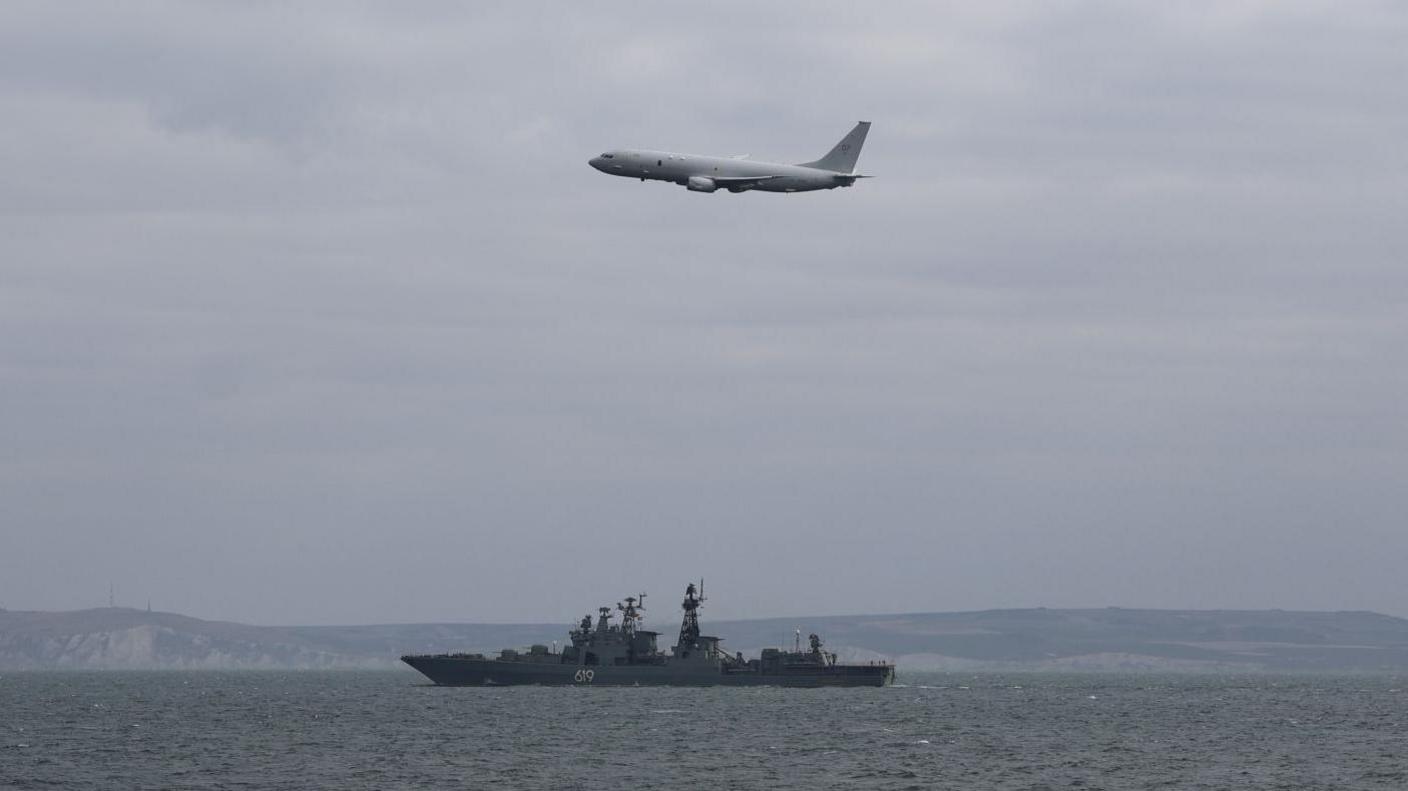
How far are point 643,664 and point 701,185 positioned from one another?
181 feet

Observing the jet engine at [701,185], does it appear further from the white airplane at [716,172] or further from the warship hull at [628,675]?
the warship hull at [628,675]

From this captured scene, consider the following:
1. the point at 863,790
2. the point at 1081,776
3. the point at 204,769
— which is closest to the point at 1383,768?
the point at 1081,776

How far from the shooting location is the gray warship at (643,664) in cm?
15800

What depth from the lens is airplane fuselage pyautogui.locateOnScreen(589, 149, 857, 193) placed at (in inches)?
4717

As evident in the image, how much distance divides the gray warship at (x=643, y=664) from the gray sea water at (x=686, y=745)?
7.24ft

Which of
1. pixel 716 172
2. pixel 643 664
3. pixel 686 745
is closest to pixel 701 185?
pixel 716 172

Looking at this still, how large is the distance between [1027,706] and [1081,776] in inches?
3565

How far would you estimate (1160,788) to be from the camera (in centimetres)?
7975

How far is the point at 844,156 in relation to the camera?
127 m

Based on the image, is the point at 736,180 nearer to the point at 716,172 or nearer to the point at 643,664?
the point at 716,172

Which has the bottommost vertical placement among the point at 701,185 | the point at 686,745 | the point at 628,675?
the point at 686,745

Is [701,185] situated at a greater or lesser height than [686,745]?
greater

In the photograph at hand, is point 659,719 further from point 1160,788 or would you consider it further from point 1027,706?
point 1027,706

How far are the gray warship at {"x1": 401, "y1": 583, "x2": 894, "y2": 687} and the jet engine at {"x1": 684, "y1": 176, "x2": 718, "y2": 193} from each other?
48.5m
